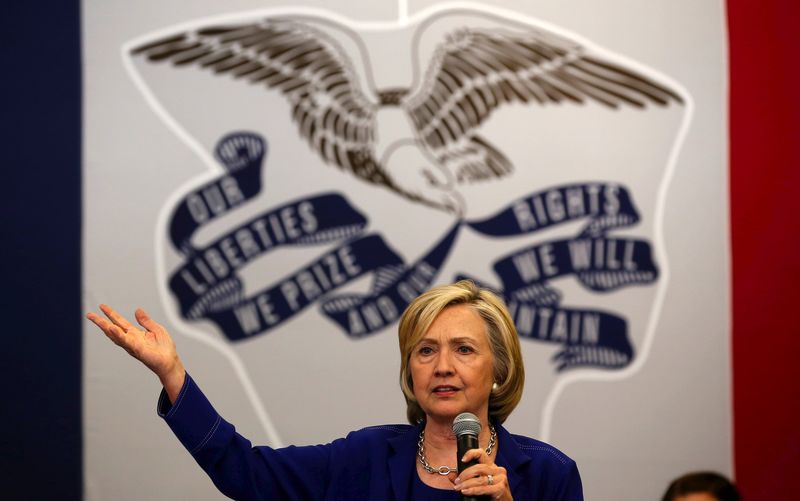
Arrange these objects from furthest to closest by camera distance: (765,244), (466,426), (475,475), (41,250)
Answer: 1. (765,244)
2. (41,250)
3. (466,426)
4. (475,475)

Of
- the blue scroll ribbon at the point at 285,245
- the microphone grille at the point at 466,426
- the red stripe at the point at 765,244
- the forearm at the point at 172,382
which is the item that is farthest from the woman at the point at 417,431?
the red stripe at the point at 765,244

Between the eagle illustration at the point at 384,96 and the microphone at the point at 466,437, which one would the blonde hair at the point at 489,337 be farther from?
the eagle illustration at the point at 384,96

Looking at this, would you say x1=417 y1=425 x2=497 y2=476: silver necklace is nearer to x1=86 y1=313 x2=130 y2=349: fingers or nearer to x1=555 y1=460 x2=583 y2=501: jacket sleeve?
x1=555 y1=460 x2=583 y2=501: jacket sleeve

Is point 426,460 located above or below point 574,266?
below

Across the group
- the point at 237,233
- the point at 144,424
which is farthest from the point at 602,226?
the point at 144,424

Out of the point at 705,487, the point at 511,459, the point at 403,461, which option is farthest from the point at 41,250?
the point at 705,487

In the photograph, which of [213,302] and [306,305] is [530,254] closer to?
[306,305]

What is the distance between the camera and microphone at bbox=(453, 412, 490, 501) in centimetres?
173

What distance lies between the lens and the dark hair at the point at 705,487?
95.1 inches

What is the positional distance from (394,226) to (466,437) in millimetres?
1797

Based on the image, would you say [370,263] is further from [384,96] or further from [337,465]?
[337,465]

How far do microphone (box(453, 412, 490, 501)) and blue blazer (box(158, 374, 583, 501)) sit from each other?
25cm

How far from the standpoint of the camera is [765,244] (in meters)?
3.65

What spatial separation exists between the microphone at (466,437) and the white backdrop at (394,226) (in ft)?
5.45
